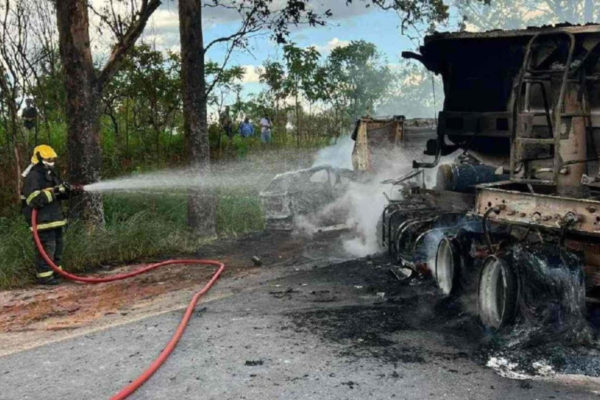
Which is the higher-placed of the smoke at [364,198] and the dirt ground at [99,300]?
the smoke at [364,198]

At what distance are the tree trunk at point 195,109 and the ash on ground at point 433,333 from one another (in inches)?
177

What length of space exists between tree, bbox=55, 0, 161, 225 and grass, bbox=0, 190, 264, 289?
2.35ft

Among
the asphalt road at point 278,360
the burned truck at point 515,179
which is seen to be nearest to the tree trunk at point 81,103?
the asphalt road at point 278,360

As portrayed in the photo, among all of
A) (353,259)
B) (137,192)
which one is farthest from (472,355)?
(137,192)

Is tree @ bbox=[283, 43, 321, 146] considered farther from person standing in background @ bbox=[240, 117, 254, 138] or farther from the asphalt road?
the asphalt road

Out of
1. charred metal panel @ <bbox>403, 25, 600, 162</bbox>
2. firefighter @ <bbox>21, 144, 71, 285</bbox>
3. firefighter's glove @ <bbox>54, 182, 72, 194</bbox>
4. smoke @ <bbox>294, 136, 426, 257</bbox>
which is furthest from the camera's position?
smoke @ <bbox>294, 136, 426, 257</bbox>

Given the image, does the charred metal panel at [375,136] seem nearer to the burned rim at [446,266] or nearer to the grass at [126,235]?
the grass at [126,235]

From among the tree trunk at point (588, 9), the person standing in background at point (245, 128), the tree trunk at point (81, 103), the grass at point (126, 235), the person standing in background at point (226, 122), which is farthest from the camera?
the tree trunk at point (588, 9)

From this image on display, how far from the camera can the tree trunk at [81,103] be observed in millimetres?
9023

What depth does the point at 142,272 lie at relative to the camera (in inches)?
313

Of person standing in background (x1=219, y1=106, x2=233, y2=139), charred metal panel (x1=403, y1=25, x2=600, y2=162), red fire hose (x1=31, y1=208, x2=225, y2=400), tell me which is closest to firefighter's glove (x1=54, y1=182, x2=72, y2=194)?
red fire hose (x1=31, y1=208, x2=225, y2=400)

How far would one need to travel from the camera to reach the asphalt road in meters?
4.03

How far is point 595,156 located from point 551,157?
402 mm

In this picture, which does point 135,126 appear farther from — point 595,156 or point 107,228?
point 595,156
